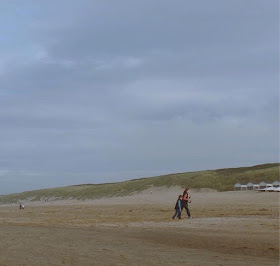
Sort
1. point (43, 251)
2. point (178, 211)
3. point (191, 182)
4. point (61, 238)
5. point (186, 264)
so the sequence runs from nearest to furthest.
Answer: point (186, 264) → point (43, 251) → point (61, 238) → point (178, 211) → point (191, 182)

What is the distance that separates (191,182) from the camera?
64.8m

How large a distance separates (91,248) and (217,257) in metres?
4.23

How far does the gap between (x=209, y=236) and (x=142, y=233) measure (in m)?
3.27

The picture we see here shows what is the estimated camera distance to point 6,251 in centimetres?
1502

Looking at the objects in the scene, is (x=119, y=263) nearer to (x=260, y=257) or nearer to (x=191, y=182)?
(x=260, y=257)

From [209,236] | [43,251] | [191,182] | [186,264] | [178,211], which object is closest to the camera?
[186,264]

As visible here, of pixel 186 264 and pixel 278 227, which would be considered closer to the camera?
pixel 186 264

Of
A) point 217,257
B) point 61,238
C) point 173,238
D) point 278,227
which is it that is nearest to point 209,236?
point 173,238

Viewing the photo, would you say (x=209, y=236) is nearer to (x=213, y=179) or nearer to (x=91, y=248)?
(x=91, y=248)

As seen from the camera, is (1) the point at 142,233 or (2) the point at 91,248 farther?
(1) the point at 142,233

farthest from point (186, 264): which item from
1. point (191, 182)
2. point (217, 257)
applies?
point (191, 182)

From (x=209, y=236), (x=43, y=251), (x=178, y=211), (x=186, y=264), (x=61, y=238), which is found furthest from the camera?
(x=178, y=211)

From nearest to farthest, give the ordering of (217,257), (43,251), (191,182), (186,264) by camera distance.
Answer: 1. (186,264)
2. (217,257)
3. (43,251)
4. (191,182)

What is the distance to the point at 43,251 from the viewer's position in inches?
590
